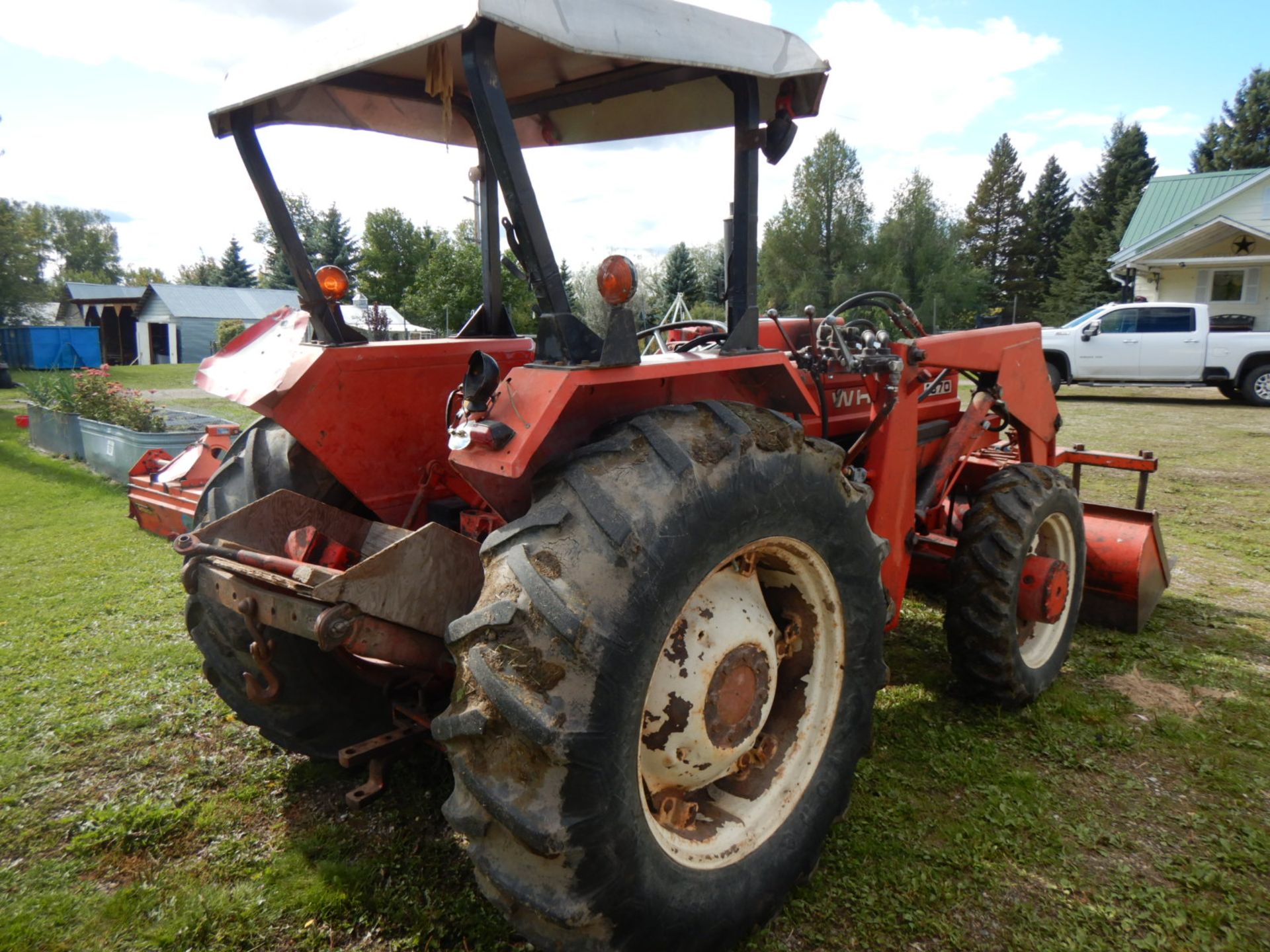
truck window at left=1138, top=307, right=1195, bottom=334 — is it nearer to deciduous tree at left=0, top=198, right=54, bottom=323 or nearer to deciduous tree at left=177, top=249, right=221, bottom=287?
deciduous tree at left=0, top=198, right=54, bottom=323

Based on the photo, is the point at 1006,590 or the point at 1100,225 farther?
the point at 1100,225

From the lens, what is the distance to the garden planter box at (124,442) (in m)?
8.27

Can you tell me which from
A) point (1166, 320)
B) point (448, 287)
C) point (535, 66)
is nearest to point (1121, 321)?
point (1166, 320)

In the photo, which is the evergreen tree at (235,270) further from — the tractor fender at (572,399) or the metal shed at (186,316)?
the tractor fender at (572,399)

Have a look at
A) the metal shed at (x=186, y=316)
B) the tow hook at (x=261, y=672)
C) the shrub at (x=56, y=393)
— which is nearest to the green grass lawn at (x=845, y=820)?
the tow hook at (x=261, y=672)

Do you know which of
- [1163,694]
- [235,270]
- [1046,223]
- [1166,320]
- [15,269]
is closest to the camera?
[1163,694]

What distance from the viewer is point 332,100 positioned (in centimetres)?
286

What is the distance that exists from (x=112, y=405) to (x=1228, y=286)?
30.0 m

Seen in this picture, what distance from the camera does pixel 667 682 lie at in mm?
2152

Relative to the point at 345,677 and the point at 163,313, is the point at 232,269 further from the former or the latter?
the point at 345,677

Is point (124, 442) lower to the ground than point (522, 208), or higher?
lower

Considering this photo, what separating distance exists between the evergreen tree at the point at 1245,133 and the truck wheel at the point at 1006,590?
5111 centimetres

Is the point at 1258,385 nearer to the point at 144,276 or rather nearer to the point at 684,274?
the point at 684,274

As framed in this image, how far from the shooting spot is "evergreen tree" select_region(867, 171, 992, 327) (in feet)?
146
